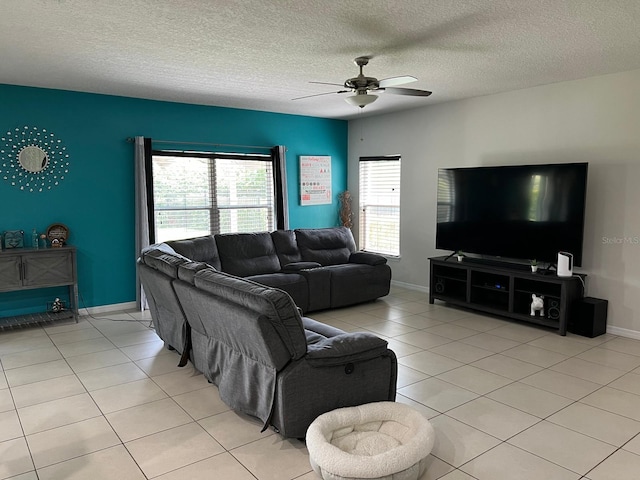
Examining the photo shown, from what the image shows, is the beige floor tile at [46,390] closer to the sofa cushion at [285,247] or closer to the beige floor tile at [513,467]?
the beige floor tile at [513,467]

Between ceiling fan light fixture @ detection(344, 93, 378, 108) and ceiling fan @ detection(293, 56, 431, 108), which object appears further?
ceiling fan light fixture @ detection(344, 93, 378, 108)

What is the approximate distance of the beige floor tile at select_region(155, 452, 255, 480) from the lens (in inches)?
99.2

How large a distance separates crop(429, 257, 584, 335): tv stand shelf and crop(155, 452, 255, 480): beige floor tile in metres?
3.61

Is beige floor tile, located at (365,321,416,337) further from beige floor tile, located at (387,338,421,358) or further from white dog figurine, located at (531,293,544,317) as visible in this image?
white dog figurine, located at (531,293,544,317)

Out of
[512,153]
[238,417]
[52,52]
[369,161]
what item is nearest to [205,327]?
[238,417]

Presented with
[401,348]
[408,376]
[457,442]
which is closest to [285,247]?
[401,348]

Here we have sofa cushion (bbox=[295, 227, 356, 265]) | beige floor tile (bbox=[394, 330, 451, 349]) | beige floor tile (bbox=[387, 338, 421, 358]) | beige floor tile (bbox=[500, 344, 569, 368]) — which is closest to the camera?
beige floor tile (bbox=[500, 344, 569, 368])

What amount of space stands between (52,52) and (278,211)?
3.70m

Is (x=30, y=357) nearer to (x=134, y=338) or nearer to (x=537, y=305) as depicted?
(x=134, y=338)

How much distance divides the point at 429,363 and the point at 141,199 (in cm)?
383

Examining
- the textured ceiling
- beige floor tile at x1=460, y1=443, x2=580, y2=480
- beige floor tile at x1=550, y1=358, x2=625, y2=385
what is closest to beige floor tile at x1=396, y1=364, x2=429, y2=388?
beige floor tile at x1=460, y1=443, x2=580, y2=480

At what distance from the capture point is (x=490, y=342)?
15.4ft

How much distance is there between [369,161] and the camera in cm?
770

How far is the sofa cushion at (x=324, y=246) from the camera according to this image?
21.2 ft
